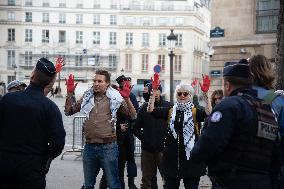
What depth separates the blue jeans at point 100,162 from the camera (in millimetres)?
Result: 6926

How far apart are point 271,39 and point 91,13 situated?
2560 inches

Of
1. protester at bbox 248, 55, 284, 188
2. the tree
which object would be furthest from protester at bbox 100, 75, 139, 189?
protester at bbox 248, 55, 284, 188

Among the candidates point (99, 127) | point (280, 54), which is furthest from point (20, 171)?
point (280, 54)

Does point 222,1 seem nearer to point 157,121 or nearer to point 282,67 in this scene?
point 282,67

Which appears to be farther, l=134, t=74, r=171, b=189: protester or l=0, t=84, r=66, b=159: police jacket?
l=134, t=74, r=171, b=189: protester

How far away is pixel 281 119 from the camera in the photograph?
4551 mm

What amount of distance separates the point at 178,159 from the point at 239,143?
2.60 m

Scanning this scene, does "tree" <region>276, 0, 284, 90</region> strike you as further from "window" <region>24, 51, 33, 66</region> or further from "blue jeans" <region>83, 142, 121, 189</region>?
"window" <region>24, 51, 33, 66</region>

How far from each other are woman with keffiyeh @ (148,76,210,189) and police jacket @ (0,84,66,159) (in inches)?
80.0

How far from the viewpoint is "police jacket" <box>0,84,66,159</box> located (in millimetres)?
4832

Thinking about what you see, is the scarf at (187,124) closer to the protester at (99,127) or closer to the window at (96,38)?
the protester at (99,127)

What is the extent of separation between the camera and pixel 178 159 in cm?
664

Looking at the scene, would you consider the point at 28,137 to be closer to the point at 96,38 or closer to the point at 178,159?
the point at 178,159

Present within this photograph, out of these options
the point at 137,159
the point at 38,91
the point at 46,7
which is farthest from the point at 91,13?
the point at 38,91
